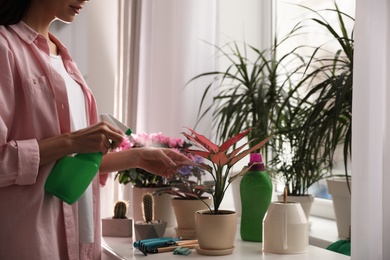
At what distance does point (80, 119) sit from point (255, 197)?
22.5 inches

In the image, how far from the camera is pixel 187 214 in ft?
6.12

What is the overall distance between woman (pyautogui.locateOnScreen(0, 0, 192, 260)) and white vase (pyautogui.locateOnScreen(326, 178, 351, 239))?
3.13 feet

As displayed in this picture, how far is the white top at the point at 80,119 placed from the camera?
1.57 metres

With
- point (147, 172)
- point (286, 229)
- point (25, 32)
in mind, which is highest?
point (25, 32)

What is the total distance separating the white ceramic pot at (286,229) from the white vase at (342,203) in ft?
1.80

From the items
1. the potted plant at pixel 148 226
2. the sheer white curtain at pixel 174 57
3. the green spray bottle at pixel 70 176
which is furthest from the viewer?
the sheer white curtain at pixel 174 57

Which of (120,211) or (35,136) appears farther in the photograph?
(120,211)

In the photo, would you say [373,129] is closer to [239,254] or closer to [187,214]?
[239,254]

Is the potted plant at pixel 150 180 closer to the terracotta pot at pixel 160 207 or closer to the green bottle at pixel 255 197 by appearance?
the terracotta pot at pixel 160 207

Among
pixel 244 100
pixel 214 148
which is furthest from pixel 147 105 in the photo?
pixel 214 148

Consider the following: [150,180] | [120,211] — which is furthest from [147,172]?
[120,211]

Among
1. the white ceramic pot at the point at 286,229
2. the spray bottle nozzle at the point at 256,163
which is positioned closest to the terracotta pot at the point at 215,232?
the white ceramic pot at the point at 286,229

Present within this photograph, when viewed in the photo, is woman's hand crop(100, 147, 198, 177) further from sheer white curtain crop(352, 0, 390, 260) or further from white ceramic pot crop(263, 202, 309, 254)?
sheer white curtain crop(352, 0, 390, 260)

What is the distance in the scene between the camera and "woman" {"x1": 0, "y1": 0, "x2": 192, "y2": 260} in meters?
1.39
